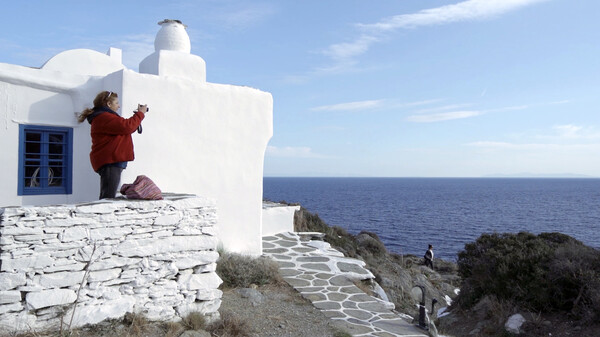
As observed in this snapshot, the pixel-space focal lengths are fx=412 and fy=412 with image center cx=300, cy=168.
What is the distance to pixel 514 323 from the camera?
6797 millimetres

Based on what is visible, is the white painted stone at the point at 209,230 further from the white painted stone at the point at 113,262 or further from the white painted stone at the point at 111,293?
the white painted stone at the point at 111,293

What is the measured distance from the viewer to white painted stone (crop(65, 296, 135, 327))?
14.6 ft

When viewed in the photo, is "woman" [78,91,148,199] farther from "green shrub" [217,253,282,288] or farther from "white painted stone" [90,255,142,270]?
"green shrub" [217,253,282,288]

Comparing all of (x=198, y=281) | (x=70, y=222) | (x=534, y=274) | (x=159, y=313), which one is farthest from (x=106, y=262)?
(x=534, y=274)

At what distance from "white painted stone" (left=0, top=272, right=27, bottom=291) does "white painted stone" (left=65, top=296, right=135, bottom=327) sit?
1.91 feet

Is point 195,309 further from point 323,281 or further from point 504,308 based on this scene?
point 504,308

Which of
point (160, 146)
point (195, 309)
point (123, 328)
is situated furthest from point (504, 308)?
point (160, 146)

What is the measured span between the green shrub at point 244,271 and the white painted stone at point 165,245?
180 cm

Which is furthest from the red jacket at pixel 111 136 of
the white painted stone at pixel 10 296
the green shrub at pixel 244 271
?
the green shrub at pixel 244 271

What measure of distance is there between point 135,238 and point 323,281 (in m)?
4.16

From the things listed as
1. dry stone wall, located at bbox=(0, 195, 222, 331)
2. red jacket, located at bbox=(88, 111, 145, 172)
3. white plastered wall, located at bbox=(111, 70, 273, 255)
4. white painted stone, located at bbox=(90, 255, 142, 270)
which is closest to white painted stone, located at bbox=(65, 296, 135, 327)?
dry stone wall, located at bbox=(0, 195, 222, 331)

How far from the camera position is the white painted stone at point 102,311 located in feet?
14.6

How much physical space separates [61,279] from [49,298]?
208mm

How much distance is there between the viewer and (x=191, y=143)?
778 centimetres
